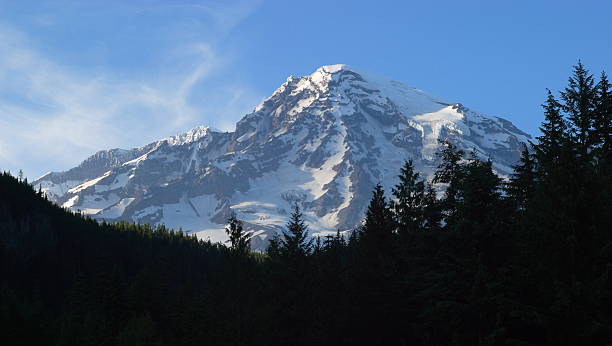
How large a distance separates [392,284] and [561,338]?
56.9ft

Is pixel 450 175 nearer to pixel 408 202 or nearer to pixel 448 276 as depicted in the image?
pixel 408 202

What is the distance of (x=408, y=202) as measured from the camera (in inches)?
1854

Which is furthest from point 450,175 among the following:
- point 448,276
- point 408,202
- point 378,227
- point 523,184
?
point 448,276

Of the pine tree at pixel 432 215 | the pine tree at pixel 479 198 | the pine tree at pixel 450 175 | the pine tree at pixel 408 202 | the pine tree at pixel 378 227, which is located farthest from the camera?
the pine tree at pixel 408 202

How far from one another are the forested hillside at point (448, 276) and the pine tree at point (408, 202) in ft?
0.46

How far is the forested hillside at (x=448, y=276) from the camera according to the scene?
2334 centimetres

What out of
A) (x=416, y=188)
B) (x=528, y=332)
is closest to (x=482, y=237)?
(x=528, y=332)

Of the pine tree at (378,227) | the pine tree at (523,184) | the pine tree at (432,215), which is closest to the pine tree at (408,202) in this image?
the pine tree at (378,227)

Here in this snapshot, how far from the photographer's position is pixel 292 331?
4466 cm

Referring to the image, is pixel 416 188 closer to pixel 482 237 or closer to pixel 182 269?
pixel 482 237

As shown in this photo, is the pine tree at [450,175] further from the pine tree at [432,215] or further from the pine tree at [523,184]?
the pine tree at [523,184]

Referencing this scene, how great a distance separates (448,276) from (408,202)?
17927 millimetres

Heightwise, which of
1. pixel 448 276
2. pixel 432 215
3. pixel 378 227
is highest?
pixel 378 227

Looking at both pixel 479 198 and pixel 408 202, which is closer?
pixel 479 198
